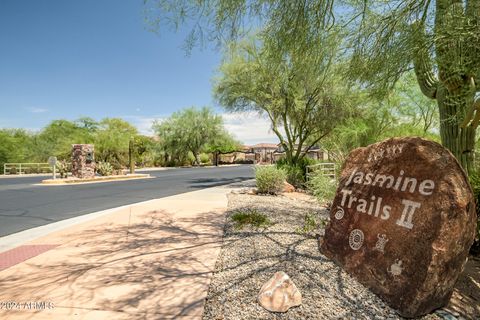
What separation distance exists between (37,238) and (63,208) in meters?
3.52

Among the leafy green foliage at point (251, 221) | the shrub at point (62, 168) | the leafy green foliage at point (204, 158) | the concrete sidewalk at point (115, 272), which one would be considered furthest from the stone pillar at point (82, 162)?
the leafy green foliage at point (204, 158)

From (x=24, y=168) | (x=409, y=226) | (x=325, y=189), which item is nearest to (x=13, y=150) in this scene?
(x=24, y=168)

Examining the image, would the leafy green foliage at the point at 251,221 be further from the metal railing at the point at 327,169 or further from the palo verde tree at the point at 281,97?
the palo verde tree at the point at 281,97

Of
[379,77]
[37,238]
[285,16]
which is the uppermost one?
[285,16]

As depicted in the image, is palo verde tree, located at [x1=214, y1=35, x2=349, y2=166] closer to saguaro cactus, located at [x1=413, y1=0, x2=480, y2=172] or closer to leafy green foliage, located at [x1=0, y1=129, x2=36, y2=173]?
saguaro cactus, located at [x1=413, y1=0, x2=480, y2=172]

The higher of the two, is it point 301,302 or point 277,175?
point 277,175

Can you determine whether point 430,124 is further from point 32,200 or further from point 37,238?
point 32,200

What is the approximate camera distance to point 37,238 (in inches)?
210

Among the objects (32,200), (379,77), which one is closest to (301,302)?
(379,77)

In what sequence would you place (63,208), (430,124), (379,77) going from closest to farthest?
(379,77) < (63,208) < (430,124)

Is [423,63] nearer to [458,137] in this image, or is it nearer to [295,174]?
[458,137]

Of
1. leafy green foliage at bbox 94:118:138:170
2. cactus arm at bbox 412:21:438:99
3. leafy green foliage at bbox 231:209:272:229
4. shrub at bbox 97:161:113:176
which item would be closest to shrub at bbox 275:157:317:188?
leafy green foliage at bbox 231:209:272:229

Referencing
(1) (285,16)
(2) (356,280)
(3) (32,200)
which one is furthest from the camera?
(3) (32,200)

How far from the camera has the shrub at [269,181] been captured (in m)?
10.6
